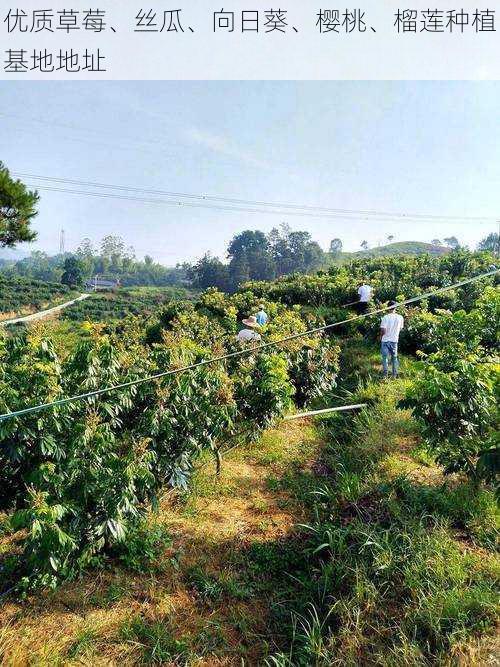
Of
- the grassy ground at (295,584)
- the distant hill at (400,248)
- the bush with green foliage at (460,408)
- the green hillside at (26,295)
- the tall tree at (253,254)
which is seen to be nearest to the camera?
the grassy ground at (295,584)

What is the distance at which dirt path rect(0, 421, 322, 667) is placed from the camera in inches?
121

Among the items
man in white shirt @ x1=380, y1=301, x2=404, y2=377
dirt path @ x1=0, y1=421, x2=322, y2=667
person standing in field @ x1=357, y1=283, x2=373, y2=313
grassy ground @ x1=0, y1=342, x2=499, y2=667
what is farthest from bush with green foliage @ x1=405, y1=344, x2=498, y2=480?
person standing in field @ x1=357, y1=283, x2=373, y2=313

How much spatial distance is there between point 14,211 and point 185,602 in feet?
88.7

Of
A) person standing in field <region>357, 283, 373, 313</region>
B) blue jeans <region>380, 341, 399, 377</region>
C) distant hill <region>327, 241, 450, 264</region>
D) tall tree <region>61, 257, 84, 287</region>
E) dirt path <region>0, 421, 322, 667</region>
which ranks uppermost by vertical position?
distant hill <region>327, 241, 450, 264</region>

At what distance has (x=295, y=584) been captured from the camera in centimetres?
386

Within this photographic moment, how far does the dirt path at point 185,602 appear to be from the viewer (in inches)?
121

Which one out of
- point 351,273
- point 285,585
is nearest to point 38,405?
point 285,585

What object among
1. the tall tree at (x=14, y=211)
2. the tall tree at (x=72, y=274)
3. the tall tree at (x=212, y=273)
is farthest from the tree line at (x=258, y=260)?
the tall tree at (x=14, y=211)

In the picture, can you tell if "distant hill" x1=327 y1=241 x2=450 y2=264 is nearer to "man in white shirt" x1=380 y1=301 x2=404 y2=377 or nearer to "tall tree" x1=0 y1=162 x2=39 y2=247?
"tall tree" x1=0 y1=162 x2=39 y2=247

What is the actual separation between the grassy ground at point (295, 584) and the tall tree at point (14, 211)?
2499cm

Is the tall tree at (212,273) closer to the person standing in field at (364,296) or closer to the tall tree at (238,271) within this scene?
the tall tree at (238,271)

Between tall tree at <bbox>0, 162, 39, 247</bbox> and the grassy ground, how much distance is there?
2499 cm

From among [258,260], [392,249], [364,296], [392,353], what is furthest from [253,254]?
[392,353]

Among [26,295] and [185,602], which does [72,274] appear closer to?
[26,295]
